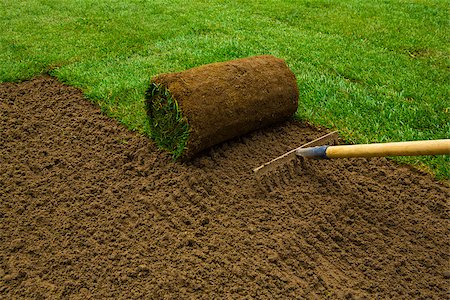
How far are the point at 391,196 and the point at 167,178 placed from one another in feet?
6.20

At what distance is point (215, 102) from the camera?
4.21 metres

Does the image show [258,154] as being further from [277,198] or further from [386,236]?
[386,236]

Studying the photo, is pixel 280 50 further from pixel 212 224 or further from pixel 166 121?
pixel 212 224

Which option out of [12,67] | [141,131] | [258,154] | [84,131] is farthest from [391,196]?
[12,67]

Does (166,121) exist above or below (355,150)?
below

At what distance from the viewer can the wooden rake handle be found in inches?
113

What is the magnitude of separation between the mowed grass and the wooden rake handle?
2.79 ft

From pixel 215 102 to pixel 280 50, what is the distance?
9.41ft

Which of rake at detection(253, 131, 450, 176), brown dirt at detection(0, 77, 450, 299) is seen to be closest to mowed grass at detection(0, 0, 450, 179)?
brown dirt at detection(0, 77, 450, 299)

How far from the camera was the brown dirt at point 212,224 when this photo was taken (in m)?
3.15

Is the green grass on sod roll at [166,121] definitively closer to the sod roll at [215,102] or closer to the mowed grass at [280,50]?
the sod roll at [215,102]

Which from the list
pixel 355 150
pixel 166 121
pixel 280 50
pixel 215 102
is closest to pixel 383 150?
pixel 355 150

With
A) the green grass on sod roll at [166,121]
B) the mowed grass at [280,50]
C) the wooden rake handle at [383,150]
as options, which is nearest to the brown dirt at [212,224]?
the green grass on sod roll at [166,121]

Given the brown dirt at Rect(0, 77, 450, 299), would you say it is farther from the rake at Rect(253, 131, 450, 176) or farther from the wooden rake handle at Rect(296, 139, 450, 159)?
the wooden rake handle at Rect(296, 139, 450, 159)
